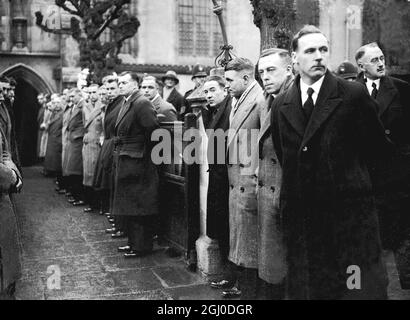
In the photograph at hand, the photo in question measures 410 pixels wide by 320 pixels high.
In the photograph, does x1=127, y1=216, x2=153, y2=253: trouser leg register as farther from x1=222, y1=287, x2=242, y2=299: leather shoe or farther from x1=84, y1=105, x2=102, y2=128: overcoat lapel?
x1=84, y1=105, x2=102, y2=128: overcoat lapel

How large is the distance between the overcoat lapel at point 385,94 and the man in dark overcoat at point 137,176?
8.35ft

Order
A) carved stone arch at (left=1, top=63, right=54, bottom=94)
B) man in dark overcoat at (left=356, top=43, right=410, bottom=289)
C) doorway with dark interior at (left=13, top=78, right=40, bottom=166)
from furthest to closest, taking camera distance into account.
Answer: carved stone arch at (left=1, top=63, right=54, bottom=94), doorway with dark interior at (left=13, top=78, right=40, bottom=166), man in dark overcoat at (left=356, top=43, right=410, bottom=289)

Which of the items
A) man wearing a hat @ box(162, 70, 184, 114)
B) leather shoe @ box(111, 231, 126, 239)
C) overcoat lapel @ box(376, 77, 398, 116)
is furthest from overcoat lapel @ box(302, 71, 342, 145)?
man wearing a hat @ box(162, 70, 184, 114)

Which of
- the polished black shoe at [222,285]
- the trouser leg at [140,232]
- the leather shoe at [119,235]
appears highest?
the trouser leg at [140,232]

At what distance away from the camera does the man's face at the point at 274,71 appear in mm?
4113

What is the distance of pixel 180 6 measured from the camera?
25406mm

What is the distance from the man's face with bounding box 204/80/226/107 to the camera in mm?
5438

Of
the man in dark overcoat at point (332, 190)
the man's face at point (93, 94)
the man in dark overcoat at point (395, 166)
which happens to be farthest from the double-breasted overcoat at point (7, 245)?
the man's face at point (93, 94)

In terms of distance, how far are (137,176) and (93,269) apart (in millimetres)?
1146

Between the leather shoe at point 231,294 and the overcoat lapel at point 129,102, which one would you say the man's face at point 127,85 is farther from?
the leather shoe at point 231,294

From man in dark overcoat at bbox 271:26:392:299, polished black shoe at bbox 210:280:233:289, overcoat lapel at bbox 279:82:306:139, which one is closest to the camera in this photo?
man in dark overcoat at bbox 271:26:392:299

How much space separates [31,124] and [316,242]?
2023 cm

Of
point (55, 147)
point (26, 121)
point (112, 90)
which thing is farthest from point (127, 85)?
point (26, 121)

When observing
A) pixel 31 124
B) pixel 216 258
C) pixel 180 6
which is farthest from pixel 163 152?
pixel 180 6
